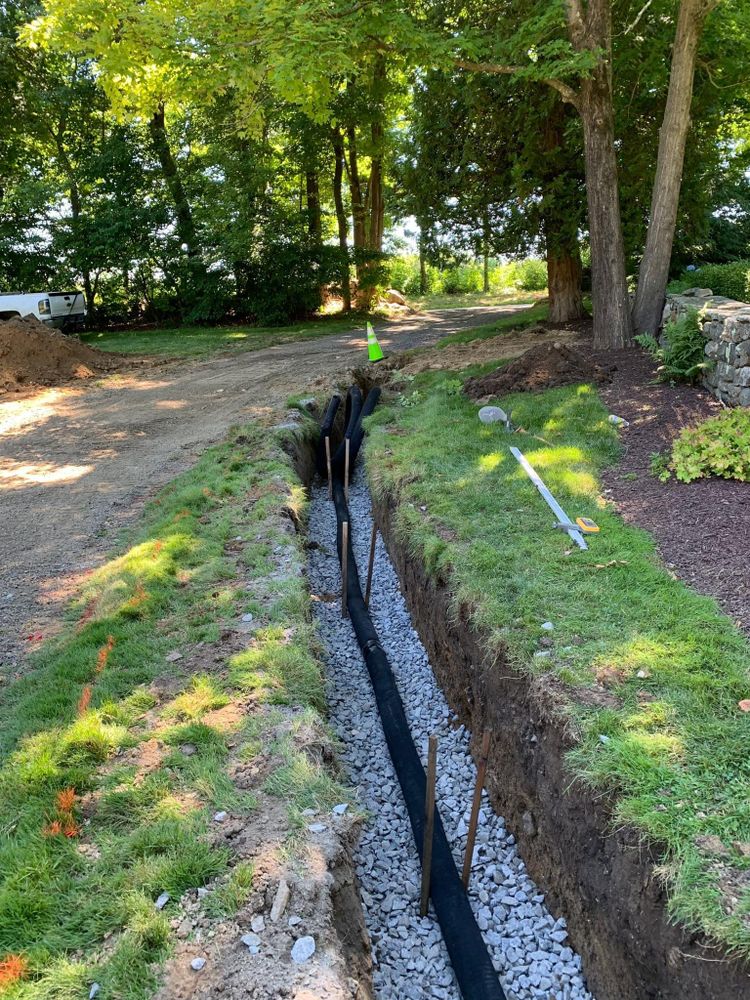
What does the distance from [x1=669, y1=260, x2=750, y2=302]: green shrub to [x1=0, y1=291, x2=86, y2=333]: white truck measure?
1334cm

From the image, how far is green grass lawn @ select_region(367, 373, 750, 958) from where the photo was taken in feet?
8.84

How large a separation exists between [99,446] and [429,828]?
7628mm

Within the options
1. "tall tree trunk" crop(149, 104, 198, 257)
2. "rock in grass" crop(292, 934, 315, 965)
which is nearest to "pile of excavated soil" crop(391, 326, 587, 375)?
"rock in grass" crop(292, 934, 315, 965)

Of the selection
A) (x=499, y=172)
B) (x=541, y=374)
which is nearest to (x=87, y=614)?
(x=541, y=374)

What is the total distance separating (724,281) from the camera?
8.63 metres

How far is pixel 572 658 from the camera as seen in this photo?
3764 mm

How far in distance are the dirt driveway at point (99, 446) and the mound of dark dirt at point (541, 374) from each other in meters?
3.39

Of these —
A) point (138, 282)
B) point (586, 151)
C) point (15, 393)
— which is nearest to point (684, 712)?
point (586, 151)

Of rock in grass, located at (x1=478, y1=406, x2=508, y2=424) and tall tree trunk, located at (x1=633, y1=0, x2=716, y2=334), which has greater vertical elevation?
tall tree trunk, located at (x1=633, y1=0, x2=716, y2=334)

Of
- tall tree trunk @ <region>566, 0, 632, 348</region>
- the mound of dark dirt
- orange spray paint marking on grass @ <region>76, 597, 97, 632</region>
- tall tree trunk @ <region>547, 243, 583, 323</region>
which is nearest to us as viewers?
orange spray paint marking on grass @ <region>76, 597, 97, 632</region>

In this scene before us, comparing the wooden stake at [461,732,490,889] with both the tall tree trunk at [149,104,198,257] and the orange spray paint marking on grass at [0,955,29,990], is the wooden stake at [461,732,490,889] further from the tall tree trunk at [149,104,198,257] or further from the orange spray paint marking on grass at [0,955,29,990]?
the tall tree trunk at [149,104,198,257]

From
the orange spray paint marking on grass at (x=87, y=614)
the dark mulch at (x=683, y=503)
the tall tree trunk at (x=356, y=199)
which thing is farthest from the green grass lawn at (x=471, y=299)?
the orange spray paint marking on grass at (x=87, y=614)

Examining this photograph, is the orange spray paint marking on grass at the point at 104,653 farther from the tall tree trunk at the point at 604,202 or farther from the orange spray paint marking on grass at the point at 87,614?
the tall tree trunk at the point at 604,202

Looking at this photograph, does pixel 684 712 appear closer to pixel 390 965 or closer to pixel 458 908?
pixel 458 908
